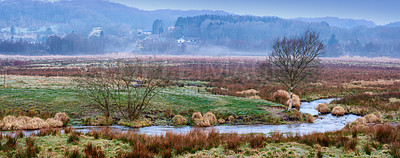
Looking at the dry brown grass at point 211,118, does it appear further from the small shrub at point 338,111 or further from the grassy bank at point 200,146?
the small shrub at point 338,111

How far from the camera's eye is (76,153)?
434 inches

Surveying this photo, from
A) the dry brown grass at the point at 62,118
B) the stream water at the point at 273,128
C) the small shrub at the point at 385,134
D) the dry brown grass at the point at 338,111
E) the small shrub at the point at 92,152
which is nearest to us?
the small shrub at the point at 92,152

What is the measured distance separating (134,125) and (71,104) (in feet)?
30.9

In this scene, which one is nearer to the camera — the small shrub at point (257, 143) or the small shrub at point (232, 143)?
the small shrub at point (232, 143)

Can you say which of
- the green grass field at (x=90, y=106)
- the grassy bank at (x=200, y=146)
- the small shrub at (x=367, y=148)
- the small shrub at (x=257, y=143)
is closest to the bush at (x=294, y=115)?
the green grass field at (x=90, y=106)

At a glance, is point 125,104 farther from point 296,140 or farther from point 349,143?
point 349,143

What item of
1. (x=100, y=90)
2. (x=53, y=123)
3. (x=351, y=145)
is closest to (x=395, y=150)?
(x=351, y=145)

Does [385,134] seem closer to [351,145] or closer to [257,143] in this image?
[351,145]

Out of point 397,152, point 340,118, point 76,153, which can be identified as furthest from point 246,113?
point 76,153

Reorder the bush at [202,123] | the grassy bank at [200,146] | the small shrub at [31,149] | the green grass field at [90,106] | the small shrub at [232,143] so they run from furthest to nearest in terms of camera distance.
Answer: the green grass field at [90,106], the bush at [202,123], the small shrub at [232,143], the grassy bank at [200,146], the small shrub at [31,149]

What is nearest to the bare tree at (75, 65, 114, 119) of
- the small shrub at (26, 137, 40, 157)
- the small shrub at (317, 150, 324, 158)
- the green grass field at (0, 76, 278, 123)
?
the green grass field at (0, 76, 278, 123)

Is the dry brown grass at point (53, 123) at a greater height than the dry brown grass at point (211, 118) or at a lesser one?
greater

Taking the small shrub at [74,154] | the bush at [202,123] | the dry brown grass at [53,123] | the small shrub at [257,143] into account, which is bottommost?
the bush at [202,123]

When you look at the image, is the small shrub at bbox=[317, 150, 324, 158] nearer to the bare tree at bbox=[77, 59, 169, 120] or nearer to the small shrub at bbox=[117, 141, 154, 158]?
the small shrub at bbox=[117, 141, 154, 158]
